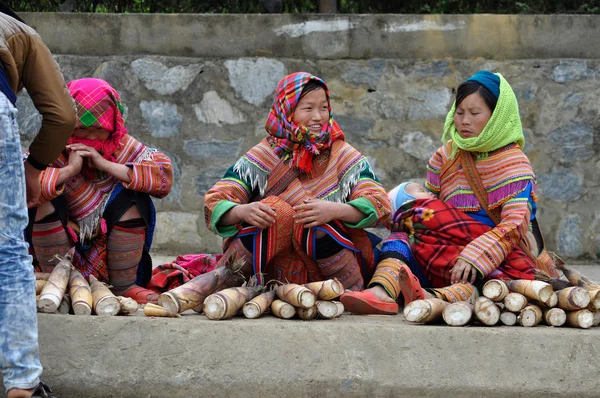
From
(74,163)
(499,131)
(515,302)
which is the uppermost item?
(499,131)

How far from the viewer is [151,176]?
3.83m

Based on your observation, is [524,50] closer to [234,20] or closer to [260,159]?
[234,20]

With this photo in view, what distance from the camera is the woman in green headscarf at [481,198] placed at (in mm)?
3645

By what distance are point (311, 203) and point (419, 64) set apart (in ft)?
7.22

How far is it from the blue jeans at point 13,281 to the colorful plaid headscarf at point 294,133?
1449 millimetres

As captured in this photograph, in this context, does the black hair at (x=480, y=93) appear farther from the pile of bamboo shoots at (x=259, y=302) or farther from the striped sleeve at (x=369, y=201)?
the pile of bamboo shoots at (x=259, y=302)

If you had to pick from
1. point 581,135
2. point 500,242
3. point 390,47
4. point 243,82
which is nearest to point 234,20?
point 243,82

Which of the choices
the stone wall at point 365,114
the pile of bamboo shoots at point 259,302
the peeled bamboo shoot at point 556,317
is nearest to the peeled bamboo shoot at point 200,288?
the pile of bamboo shoots at point 259,302

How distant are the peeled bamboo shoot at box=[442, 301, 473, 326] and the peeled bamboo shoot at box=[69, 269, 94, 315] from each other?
4.37 ft

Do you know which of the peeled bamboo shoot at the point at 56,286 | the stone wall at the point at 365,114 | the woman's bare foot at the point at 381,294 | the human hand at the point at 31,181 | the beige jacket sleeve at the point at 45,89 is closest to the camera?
the beige jacket sleeve at the point at 45,89

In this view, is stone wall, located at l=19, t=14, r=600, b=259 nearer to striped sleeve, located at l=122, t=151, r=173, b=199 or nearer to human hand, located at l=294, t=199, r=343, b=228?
striped sleeve, located at l=122, t=151, r=173, b=199

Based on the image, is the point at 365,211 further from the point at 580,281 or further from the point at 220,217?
the point at 580,281

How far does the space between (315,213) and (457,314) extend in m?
0.69

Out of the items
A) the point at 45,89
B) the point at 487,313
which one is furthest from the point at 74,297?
the point at 487,313
